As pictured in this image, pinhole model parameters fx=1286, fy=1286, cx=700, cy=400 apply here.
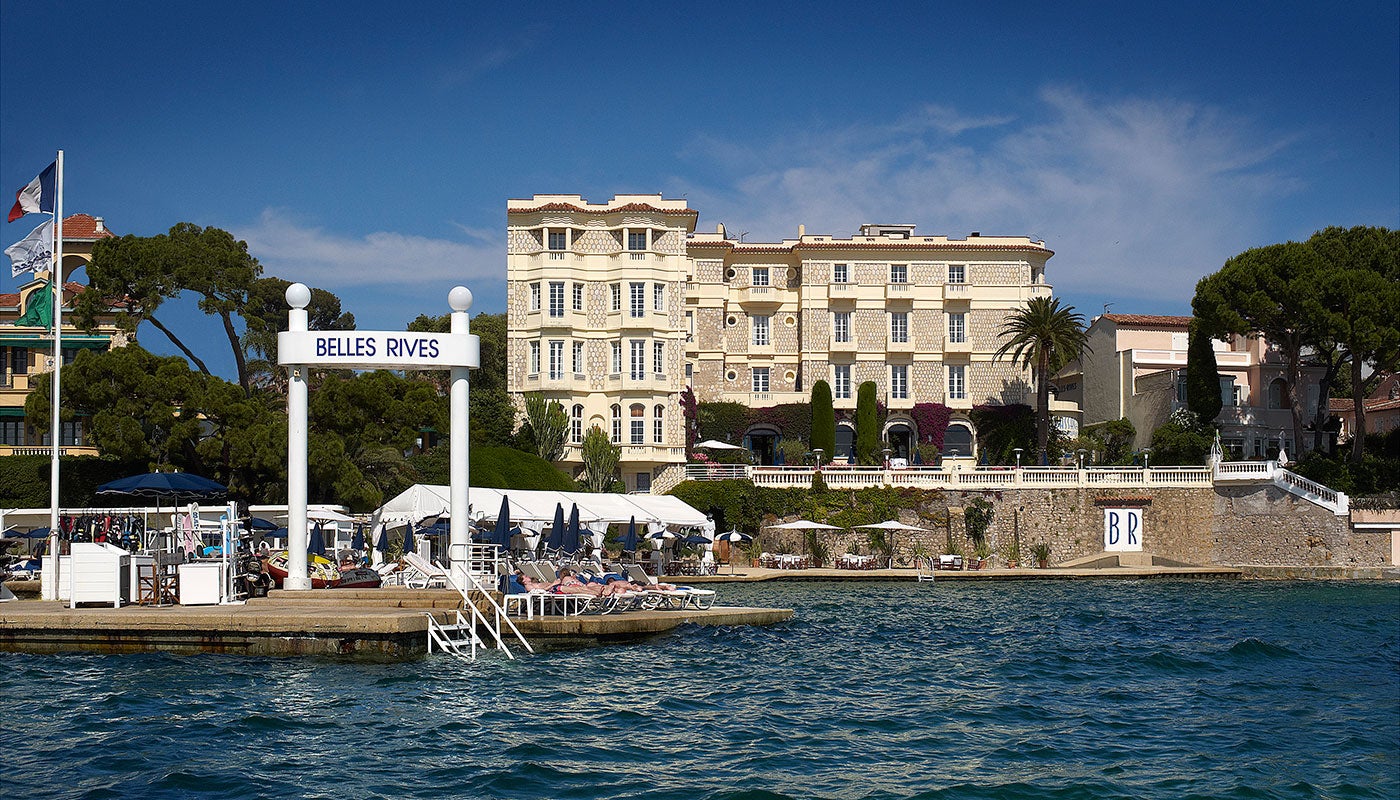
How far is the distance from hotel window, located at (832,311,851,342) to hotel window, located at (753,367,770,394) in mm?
3598

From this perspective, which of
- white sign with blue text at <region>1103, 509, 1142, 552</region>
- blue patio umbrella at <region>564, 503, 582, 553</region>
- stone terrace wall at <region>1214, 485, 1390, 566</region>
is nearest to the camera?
blue patio umbrella at <region>564, 503, 582, 553</region>

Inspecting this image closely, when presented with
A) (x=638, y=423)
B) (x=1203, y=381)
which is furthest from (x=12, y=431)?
(x=1203, y=381)

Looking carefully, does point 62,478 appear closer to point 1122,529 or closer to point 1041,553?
point 1041,553

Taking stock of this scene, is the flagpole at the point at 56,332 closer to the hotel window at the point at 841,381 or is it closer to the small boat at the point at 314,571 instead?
the small boat at the point at 314,571

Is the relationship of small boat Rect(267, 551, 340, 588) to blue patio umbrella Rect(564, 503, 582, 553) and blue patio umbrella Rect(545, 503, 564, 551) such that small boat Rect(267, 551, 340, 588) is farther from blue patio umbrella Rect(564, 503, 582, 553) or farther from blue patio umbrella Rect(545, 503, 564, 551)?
blue patio umbrella Rect(564, 503, 582, 553)

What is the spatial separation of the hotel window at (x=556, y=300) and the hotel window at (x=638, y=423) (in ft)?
Answer: 16.0

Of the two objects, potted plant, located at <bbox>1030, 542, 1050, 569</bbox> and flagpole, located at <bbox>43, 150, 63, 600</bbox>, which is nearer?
flagpole, located at <bbox>43, 150, 63, 600</bbox>

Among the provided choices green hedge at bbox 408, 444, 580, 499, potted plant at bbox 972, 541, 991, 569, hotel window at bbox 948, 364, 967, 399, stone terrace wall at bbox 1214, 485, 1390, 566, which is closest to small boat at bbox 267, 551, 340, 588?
green hedge at bbox 408, 444, 580, 499

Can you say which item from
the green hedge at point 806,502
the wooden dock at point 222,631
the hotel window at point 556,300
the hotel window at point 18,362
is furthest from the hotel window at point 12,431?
the wooden dock at point 222,631

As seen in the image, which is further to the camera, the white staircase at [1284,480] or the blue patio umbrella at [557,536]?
the white staircase at [1284,480]

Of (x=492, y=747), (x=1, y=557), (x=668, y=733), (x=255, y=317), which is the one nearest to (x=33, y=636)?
(x=492, y=747)

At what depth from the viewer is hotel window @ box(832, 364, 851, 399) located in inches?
2243

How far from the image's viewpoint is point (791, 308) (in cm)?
5884

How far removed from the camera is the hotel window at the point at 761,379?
5847 centimetres
